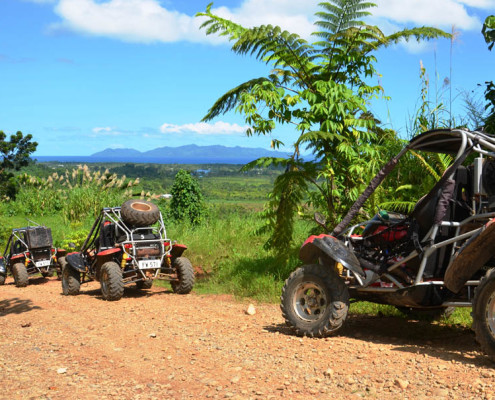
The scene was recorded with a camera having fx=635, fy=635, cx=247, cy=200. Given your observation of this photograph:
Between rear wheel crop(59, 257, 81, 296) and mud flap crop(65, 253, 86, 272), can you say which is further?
rear wheel crop(59, 257, 81, 296)

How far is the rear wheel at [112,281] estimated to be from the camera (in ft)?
36.5

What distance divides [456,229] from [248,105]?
5.39 metres

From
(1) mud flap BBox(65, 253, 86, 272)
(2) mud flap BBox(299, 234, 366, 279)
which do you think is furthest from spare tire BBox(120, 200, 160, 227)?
(2) mud flap BBox(299, 234, 366, 279)

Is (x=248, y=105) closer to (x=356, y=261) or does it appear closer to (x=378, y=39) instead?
(x=378, y=39)

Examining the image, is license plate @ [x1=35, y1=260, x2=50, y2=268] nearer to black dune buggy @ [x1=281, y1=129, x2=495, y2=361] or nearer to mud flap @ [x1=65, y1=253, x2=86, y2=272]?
mud flap @ [x1=65, y1=253, x2=86, y2=272]

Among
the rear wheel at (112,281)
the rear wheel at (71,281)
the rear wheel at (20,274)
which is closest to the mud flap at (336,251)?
the rear wheel at (112,281)

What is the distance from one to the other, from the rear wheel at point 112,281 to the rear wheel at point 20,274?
4.37 metres

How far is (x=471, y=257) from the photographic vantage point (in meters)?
5.77

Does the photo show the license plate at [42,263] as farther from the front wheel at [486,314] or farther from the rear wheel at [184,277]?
the front wheel at [486,314]

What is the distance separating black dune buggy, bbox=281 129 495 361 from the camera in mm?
5793

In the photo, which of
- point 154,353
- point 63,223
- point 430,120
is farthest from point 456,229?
point 63,223

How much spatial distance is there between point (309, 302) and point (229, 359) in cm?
134

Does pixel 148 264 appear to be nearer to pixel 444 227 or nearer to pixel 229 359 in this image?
pixel 229 359

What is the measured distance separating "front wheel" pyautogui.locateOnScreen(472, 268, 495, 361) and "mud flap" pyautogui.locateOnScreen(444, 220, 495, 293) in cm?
21
